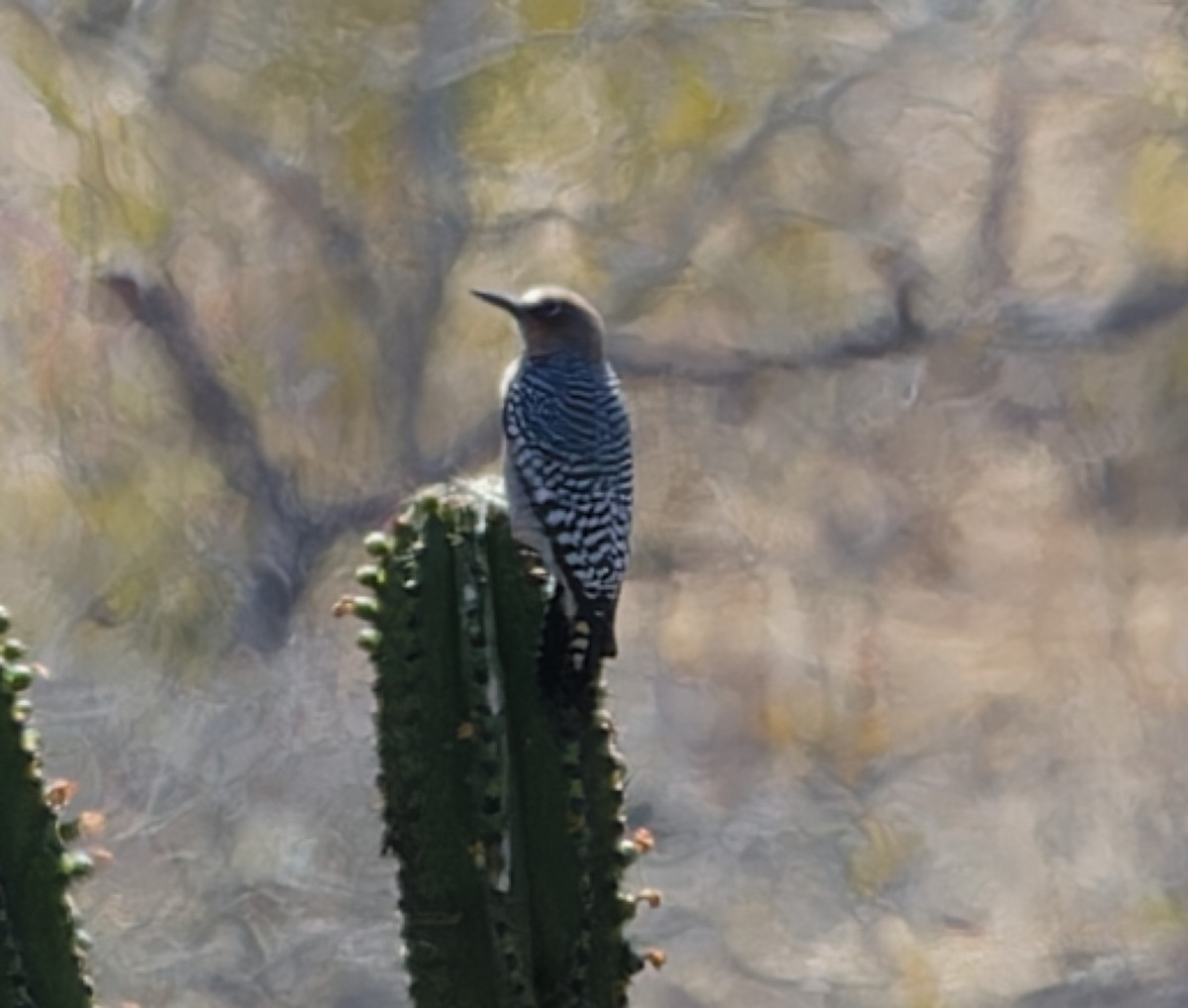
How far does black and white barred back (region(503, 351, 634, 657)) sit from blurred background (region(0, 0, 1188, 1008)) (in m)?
0.69

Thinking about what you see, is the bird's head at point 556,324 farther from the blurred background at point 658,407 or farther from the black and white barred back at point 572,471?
the blurred background at point 658,407

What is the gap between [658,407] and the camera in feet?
9.52

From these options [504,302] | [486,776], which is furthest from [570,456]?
[486,776]

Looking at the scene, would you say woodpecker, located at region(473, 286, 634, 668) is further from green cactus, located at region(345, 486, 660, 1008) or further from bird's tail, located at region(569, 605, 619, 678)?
green cactus, located at region(345, 486, 660, 1008)

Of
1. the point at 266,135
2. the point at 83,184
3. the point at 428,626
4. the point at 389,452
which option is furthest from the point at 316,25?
the point at 428,626

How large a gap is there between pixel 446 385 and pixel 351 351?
0.50ft

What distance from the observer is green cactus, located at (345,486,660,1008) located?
140cm

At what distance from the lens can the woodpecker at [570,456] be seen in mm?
1788

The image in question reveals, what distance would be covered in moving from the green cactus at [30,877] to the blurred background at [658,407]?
1533mm

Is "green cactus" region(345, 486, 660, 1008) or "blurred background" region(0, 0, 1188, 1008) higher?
"blurred background" region(0, 0, 1188, 1008)

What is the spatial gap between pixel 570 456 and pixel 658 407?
3.00 feet

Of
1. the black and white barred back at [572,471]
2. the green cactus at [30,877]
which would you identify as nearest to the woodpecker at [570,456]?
the black and white barred back at [572,471]

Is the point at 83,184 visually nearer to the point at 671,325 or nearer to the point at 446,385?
the point at 446,385

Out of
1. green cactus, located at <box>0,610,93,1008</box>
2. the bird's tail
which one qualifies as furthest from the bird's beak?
green cactus, located at <box>0,610,93,1008</box>
